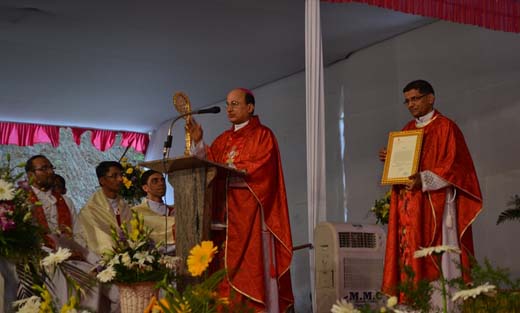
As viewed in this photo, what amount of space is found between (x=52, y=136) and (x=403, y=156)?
9.37 meters

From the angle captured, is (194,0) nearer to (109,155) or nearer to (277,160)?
(277,160)

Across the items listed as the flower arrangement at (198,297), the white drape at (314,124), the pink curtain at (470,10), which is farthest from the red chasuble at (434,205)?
the flower arrangement at (198,297)

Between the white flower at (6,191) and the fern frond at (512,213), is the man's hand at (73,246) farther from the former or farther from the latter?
the fern frond at (512,213)

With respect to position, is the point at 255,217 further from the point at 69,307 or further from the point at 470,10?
the point at 69,307

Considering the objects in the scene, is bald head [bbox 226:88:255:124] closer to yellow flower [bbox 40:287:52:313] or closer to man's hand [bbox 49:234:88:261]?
man's hand [bbox 49:234:88:261]

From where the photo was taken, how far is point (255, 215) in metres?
5.76

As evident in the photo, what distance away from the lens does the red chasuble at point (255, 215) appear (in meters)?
5.65

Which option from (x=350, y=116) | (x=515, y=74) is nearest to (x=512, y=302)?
(x=515, y=74)

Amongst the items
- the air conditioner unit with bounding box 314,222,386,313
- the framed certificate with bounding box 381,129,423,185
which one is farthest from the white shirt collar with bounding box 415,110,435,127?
the air conditioner unit with bounding box 314,222,386,313

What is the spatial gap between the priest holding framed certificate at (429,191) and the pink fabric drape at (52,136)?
9.01m

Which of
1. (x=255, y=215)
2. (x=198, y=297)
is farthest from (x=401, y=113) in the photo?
(x=198, y=297)

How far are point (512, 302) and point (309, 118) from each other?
10.8 feet

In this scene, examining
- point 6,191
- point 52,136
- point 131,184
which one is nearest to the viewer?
point 6,191

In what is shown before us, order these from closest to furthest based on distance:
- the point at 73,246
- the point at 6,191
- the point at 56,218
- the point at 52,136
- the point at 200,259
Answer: the point at 200,259 < the point at 6,191 < the point at 73,246 < the point at 56,218 < the point at 52,136
